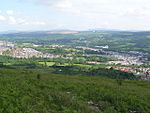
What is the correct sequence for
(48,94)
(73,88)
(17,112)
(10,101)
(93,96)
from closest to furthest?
(17,112), (10,101), (48,94), (93,96), (73,88)

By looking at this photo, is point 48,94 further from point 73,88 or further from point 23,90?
point 73,88

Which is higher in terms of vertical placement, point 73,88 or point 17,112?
point 17,112

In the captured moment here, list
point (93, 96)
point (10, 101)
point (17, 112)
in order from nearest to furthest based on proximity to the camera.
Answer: point (17, 112) < point (10, 101) < point (93, 96)

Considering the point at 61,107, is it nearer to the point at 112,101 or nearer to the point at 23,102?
the point at 23,102

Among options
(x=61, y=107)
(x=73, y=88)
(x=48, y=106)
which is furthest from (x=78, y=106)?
(x=73, y=88)

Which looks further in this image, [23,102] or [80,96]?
[80,96]

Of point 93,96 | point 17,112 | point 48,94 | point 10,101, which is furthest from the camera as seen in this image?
point 93,96

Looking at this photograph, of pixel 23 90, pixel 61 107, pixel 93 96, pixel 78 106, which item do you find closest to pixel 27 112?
pixel 61 107

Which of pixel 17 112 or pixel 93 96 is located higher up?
pixel 17 112

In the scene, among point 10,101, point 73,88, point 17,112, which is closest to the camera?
point 17,112
